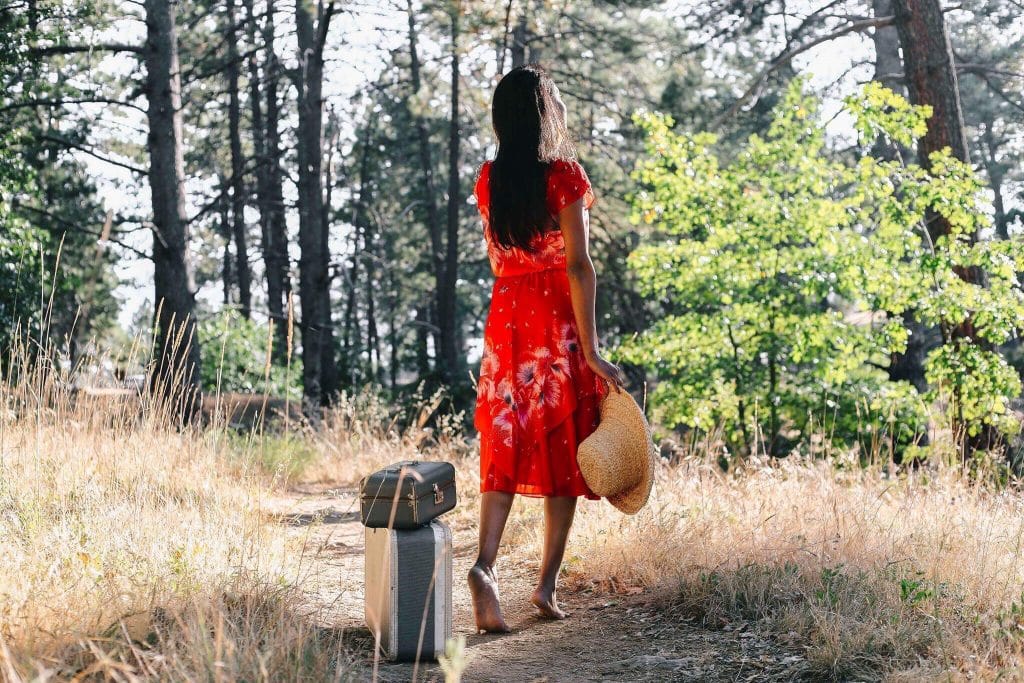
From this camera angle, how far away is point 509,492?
3.81m

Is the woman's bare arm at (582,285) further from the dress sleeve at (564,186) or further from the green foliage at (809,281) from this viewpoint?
the green foliage at (809,281)

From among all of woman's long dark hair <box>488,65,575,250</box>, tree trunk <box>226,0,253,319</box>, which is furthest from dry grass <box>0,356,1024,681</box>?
tree trunk <box>226,0,253,319</box>

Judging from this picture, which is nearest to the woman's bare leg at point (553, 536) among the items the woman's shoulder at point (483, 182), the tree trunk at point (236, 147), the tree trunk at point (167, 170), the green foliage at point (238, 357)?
the woman's shoulder at point (483, 182)

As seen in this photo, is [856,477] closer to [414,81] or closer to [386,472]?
[386,472]

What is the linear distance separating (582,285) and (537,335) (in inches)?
11.0

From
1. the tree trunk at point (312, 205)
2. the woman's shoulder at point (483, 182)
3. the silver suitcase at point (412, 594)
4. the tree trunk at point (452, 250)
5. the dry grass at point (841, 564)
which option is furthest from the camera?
the tree trunk at point (452, 250)

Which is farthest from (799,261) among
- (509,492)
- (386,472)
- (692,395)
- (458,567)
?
(386,472)

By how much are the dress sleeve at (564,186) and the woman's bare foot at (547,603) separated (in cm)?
154

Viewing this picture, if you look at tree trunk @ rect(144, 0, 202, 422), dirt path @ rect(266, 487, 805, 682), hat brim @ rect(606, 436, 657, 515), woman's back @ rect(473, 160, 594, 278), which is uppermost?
tree trunk @ rect(144, 0, 202, 422)

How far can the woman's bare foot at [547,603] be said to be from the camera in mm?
3930

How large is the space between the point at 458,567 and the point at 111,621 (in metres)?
2.38

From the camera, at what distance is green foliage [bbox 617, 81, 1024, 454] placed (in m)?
7.12

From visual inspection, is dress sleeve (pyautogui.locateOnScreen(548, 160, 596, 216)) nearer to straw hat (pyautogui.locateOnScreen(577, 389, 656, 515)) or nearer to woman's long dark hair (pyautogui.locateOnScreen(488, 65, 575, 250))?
woman's long dark hair (pyautogui.locateOnScreen(488, 65, 575, 250))

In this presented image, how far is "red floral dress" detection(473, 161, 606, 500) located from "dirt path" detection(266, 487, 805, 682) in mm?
581
